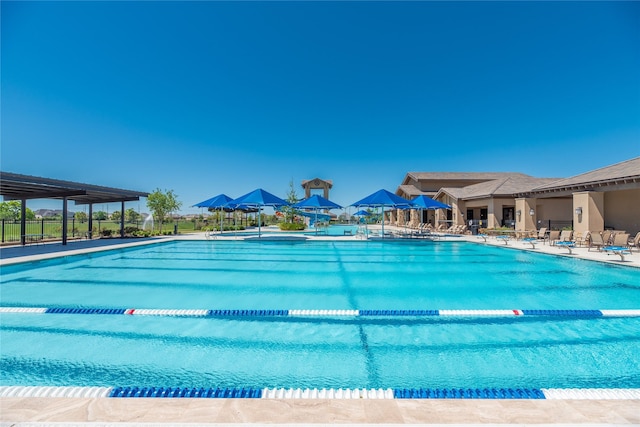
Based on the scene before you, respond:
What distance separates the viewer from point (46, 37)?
10.7 metres

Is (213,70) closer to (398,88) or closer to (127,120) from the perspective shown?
(127,120)

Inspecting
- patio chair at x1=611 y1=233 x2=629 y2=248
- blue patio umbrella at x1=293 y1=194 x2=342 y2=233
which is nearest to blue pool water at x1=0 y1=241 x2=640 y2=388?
patio chair at x1=611 y1=233 x2=629 y2=248

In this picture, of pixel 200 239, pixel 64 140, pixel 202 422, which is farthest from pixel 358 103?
pixel 202 422

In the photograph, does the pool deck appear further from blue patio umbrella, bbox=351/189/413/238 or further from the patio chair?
blue patio umbrella, bbox=351/189/413/238

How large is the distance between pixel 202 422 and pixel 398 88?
25288 millimetres

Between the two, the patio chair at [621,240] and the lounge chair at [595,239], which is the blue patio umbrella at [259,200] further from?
the patio chair at [621,240]

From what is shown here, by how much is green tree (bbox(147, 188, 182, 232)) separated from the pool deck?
79.3 feet

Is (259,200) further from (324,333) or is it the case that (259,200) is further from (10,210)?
(10,210)

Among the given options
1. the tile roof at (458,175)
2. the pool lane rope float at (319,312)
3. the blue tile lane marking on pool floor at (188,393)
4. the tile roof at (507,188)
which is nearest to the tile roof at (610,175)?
the tile roof at (507,188)

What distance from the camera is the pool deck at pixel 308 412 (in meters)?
1.99

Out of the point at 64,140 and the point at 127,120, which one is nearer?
the point at 64,140

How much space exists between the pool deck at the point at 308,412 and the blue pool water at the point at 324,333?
2.79ft

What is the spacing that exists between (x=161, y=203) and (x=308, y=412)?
25493 millimetres

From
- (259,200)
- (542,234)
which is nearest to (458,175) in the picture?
(542,234)
